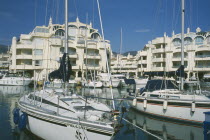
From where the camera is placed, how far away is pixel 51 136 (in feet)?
24.6

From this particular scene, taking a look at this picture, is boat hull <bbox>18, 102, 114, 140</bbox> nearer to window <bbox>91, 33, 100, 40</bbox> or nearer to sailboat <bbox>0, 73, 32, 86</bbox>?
sailboat <bbox>0, 73, 32, 86</bbox>

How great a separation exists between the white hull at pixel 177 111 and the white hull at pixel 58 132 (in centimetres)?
820

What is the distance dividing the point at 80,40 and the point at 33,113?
4453 centimetres

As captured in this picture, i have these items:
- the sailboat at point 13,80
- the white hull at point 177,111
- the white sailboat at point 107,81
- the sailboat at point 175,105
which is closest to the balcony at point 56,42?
the sailboat at point 13,80

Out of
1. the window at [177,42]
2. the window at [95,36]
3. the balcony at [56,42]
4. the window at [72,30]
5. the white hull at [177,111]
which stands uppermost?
the window at [72,30]

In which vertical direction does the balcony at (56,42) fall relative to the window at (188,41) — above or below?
below

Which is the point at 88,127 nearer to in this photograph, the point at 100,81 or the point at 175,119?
the point at 175,119

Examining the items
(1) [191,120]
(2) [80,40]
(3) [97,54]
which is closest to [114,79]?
(3) [97,54]

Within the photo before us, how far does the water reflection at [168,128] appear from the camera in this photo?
33.7ft

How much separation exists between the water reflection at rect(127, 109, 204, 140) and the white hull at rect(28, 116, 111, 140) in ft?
18.0

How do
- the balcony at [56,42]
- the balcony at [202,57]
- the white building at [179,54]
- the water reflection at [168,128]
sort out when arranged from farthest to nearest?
1. the white building at [179,54]
2. the balcony at [202,57]
3. the balcony at [56,42]
4. the water reflection at [168,128]

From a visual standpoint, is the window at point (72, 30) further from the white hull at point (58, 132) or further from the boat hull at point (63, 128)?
the white hull at point (58, 132)

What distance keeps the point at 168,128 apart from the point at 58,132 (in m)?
7.57

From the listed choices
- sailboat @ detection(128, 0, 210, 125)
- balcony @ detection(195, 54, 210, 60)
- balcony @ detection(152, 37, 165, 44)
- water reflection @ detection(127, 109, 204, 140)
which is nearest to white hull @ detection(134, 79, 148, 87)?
balcony @ detection(152, 37, 165, 44)
